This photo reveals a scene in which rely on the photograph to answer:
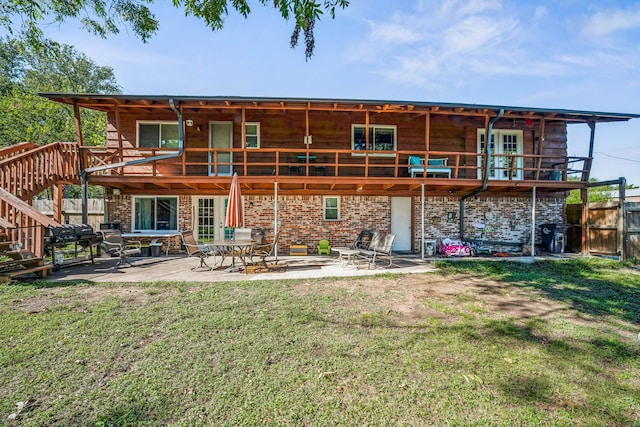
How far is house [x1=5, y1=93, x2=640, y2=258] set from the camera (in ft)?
35.7

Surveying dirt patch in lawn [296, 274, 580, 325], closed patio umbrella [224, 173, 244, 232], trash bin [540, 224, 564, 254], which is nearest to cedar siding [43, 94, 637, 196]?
trash bin [540, 224, 564, 254]

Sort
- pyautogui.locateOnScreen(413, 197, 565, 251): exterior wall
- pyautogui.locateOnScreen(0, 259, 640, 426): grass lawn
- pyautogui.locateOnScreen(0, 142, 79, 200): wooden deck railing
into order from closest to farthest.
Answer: pyautogui.locateOnScreen(0, 259, 640, 426): grass lawn → pyautogui.locateOnScreen(0, 142, 79, 200): wooden deck railing → pyautogui.locateOnScreen(413, 197, 565, 251): exterior wall

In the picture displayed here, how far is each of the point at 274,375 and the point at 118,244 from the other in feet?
24.0

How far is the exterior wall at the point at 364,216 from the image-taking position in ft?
37.0

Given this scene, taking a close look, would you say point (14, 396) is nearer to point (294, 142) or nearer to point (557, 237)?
point (294, 142)

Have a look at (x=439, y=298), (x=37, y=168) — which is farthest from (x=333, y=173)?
(x=37, y=168)

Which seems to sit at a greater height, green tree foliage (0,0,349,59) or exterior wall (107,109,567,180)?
green tree foliage (0,0,349,59)

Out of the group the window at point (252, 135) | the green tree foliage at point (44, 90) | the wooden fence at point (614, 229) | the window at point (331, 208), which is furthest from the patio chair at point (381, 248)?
the green tree foliage at point (44, 90)

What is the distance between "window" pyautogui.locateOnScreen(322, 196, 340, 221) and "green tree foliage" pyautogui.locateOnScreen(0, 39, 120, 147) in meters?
18.8

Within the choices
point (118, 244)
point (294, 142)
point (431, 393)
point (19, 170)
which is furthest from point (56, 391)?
point (294, 142)

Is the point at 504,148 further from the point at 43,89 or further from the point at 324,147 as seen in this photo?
the point at 43,89

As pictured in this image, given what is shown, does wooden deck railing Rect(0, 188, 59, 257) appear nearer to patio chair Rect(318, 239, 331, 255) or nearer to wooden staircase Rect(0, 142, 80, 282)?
wooden staircase Rect(0, 142, 80, 282)

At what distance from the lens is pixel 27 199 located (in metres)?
8.23

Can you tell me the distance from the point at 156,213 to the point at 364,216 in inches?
316
